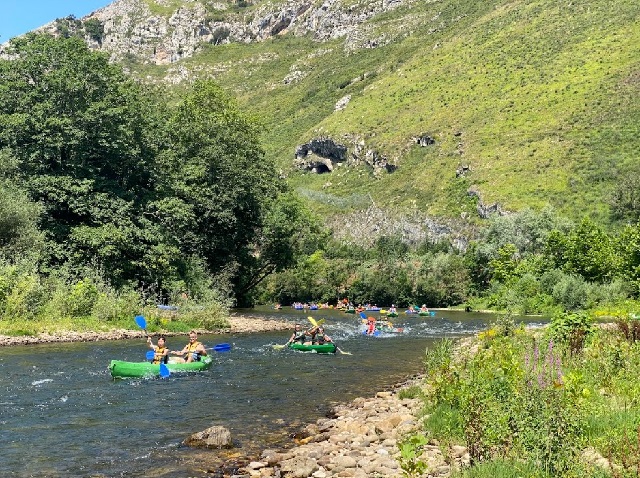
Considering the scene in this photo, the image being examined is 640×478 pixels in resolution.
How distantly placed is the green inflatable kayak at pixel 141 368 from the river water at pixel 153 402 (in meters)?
0.23

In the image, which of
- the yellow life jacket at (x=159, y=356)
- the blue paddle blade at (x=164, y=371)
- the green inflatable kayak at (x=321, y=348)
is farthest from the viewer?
the green inflatable kayak at (x=321, y=348)

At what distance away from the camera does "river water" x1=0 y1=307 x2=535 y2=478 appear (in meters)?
11.0

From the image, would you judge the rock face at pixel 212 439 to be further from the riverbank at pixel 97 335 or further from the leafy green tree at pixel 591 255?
the leafy green tree at pixel 591 255

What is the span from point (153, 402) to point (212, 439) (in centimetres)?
469

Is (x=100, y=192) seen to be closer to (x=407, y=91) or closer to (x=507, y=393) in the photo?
(x=507, y=393)

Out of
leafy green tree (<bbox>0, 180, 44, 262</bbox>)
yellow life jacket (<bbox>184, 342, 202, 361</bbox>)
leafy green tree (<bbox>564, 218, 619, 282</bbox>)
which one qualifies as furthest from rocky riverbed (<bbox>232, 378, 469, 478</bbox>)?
leafy green tree (<bbox>564, 218, 619, 282</bbox>)

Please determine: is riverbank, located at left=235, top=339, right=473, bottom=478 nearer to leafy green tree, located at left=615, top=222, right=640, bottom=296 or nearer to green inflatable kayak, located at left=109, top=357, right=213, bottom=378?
green inflatable kayak, located at left=109, top=357, right=213, bottom=378

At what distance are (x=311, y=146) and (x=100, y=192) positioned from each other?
104205 mm

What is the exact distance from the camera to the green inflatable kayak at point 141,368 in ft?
61.0

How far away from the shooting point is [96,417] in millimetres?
14016

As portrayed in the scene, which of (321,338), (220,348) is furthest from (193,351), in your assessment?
(321,338)

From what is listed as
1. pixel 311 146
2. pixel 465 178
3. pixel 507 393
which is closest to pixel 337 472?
pixel 507 393

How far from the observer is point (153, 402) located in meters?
15.9

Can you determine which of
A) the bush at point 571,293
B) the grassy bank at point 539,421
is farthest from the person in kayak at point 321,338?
the bush at point 571,293
